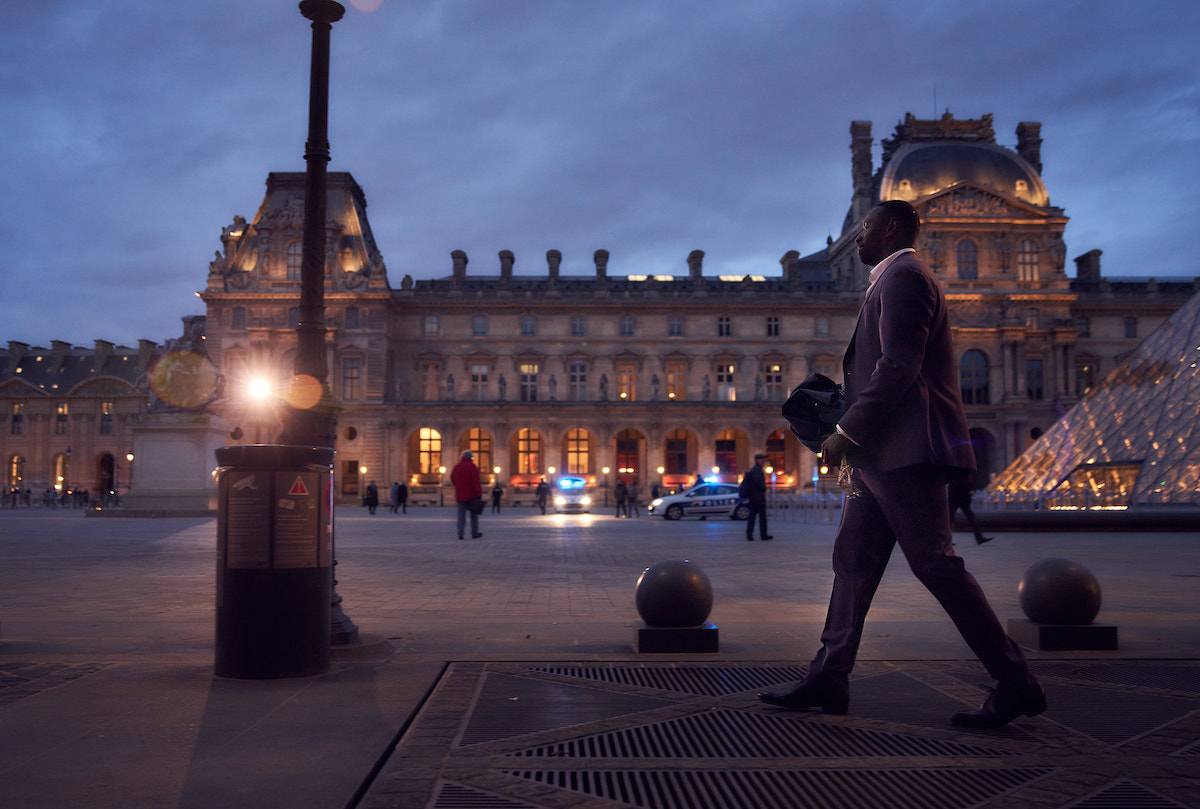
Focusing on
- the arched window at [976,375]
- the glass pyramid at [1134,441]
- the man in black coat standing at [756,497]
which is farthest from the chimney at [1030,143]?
the man in black coat standing at [756,497]

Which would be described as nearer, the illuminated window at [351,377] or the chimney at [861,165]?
the illuminated window at [351,377]

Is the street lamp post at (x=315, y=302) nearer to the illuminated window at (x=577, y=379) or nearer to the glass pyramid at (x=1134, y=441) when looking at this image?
the glass pyramid at (x=1134, y=441)

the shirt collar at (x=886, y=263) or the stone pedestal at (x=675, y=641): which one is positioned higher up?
the shirt collar at (x=886, y=263)

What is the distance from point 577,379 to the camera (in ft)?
183

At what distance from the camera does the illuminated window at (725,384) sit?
5556cm

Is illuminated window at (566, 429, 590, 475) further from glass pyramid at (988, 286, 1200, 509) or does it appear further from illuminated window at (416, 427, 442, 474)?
glass pyramid at (988, 286, 1200, 509)

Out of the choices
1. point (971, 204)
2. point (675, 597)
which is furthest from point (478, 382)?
point (675, 597)

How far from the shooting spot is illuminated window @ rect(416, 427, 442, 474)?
54.0 meters

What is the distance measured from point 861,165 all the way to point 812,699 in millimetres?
60646

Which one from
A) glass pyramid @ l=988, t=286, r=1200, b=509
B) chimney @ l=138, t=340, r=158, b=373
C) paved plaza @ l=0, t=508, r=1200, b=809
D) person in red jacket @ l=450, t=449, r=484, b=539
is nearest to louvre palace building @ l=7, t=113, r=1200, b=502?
glass pyramid @ l=988, t=286, r=1200, b=509

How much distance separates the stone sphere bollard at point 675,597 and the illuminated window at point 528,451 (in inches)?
1923

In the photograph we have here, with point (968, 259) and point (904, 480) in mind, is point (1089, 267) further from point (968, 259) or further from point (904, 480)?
point (904, 480)

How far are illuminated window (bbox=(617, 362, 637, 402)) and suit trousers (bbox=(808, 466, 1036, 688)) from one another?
51.5m

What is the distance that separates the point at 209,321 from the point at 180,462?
1241 inches
